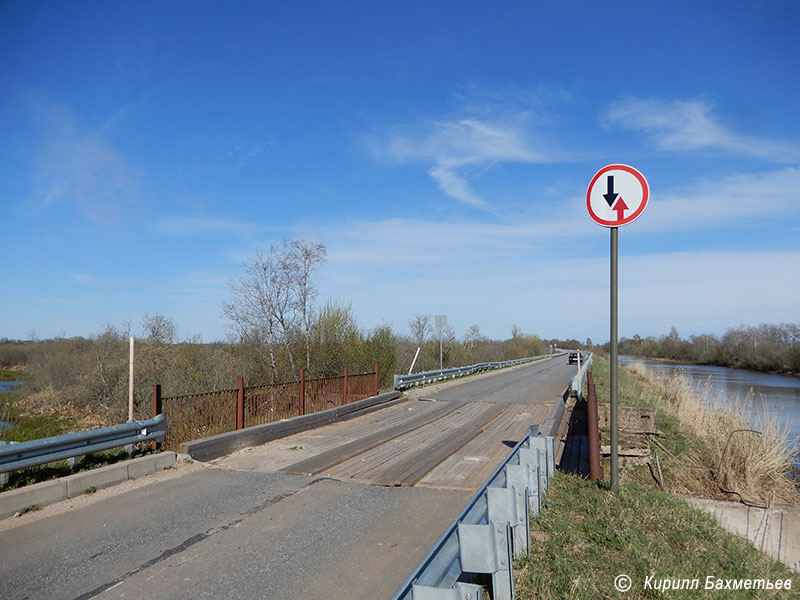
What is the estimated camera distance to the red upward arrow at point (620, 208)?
599 cm

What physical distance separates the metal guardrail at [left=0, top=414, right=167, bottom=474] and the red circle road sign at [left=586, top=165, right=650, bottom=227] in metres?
6.80

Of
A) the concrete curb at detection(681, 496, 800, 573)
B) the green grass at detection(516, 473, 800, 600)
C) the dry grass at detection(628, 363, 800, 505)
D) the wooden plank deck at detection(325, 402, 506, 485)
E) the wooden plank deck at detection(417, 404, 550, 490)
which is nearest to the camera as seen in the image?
the green grass at detection(516, 473, 800, 600)

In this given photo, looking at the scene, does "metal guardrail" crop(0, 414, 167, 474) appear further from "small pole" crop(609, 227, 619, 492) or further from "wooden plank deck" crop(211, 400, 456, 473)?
"small pole" crop(609, 227, 619, 492)

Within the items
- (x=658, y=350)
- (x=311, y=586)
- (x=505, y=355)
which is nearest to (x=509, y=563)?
(x=311, y=586)

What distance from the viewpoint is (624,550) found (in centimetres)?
444

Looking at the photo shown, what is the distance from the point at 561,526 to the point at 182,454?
231 inches

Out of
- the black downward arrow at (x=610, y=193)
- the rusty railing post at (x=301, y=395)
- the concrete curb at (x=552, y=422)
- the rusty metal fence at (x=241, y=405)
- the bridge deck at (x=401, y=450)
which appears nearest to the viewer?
the black downward arrow at (x=610, y=193)

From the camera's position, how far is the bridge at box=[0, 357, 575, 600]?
13.7 feet

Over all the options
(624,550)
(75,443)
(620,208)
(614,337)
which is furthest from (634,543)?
(75,443)

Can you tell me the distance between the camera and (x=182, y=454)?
824 cm

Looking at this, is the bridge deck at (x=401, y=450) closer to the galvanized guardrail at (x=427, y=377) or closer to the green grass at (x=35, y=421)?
the galvanized guardrail at (x=427, y=377)

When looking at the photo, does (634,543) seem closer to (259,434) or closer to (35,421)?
(259,434)

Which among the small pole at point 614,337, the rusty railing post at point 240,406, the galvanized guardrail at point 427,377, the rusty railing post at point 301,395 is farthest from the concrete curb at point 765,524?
the galvanized guardrail at point 427,377

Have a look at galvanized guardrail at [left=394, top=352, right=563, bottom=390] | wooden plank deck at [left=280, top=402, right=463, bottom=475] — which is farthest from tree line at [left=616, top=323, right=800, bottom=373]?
wooden plank deck at [left=280, top=402, right=463, bottom=475]
